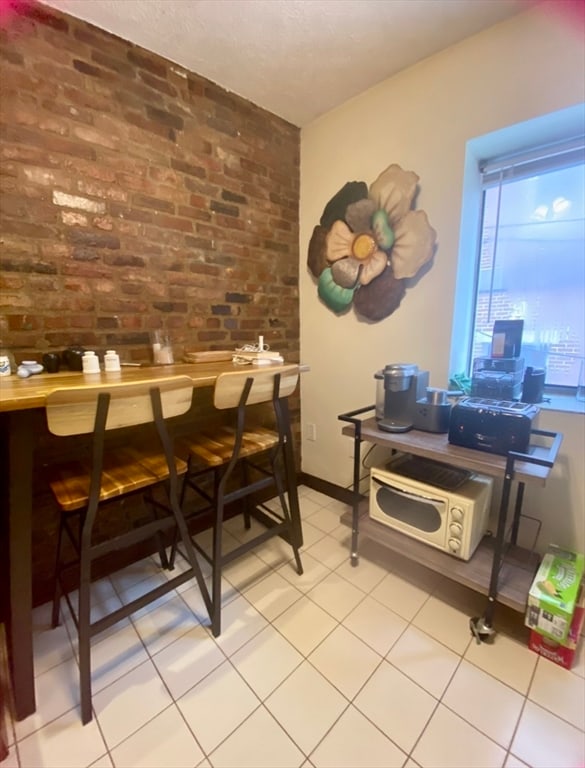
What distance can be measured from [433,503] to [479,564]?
31 cm

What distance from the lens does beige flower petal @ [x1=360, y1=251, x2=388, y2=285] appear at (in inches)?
73.4

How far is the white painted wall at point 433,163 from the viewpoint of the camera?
139 centimetres

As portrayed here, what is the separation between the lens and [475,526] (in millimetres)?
1412

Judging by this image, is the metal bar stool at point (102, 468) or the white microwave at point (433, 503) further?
the white microwave at point (433, 503)

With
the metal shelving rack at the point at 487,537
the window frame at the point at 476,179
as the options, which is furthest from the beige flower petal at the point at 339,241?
the metal shelving rack at the point at 487,537

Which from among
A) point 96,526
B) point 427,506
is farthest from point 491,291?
point 96,526

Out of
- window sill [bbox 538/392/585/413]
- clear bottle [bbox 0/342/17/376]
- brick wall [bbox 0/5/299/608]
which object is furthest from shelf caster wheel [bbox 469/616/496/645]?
clear bottle [bbox 0/342/17/376]

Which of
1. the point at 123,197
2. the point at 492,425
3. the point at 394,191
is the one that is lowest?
the point at 492,425

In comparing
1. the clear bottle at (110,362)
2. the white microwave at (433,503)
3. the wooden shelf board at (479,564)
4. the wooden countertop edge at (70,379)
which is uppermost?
the clear bottle at (110,362)

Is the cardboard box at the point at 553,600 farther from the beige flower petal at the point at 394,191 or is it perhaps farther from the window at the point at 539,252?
the beige flower petal at the point at 394,191

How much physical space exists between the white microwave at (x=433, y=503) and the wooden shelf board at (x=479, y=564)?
3cm

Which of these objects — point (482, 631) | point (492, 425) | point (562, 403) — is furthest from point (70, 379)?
point (562, 403)

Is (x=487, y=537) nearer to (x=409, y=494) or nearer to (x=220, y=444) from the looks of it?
(x=409, y=494)

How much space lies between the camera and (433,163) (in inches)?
66.2
